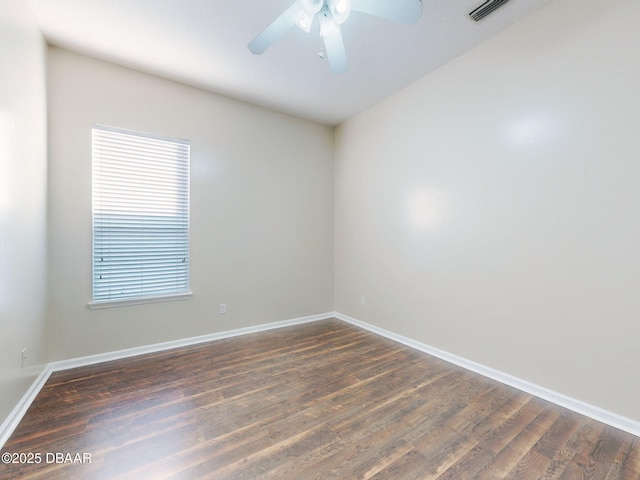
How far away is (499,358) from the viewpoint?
2.52 m

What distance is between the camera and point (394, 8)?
157 cm

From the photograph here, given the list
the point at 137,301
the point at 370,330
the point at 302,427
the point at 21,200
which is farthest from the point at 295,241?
the point at 21,200

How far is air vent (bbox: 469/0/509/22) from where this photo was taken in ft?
6.95

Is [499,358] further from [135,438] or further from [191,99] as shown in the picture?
[191,99]

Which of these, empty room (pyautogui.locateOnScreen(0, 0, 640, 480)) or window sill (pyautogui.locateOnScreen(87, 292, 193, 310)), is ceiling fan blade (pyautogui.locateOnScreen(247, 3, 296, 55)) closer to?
empty room (pyautogui.locateOnScreen(0, 0, 640, 480))

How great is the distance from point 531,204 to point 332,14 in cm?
206

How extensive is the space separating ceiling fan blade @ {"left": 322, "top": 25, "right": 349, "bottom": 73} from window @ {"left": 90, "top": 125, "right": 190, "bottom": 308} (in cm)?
204

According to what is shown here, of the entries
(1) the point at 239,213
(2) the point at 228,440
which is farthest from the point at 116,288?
(2) the point at 228,440

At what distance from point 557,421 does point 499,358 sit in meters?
0.61

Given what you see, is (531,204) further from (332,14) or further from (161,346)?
(161,346)

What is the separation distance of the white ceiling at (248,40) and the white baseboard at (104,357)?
290 centimetres

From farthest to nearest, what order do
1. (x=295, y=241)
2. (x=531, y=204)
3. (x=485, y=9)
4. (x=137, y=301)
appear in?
(x=295, y=241), (x=137, y=301), (x=531, y=204), (x=485, y=9)

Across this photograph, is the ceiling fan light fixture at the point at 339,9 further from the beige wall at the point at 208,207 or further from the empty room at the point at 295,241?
the beige wall at the point at 208,207

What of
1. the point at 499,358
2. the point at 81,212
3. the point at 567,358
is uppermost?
the point at 81,212
